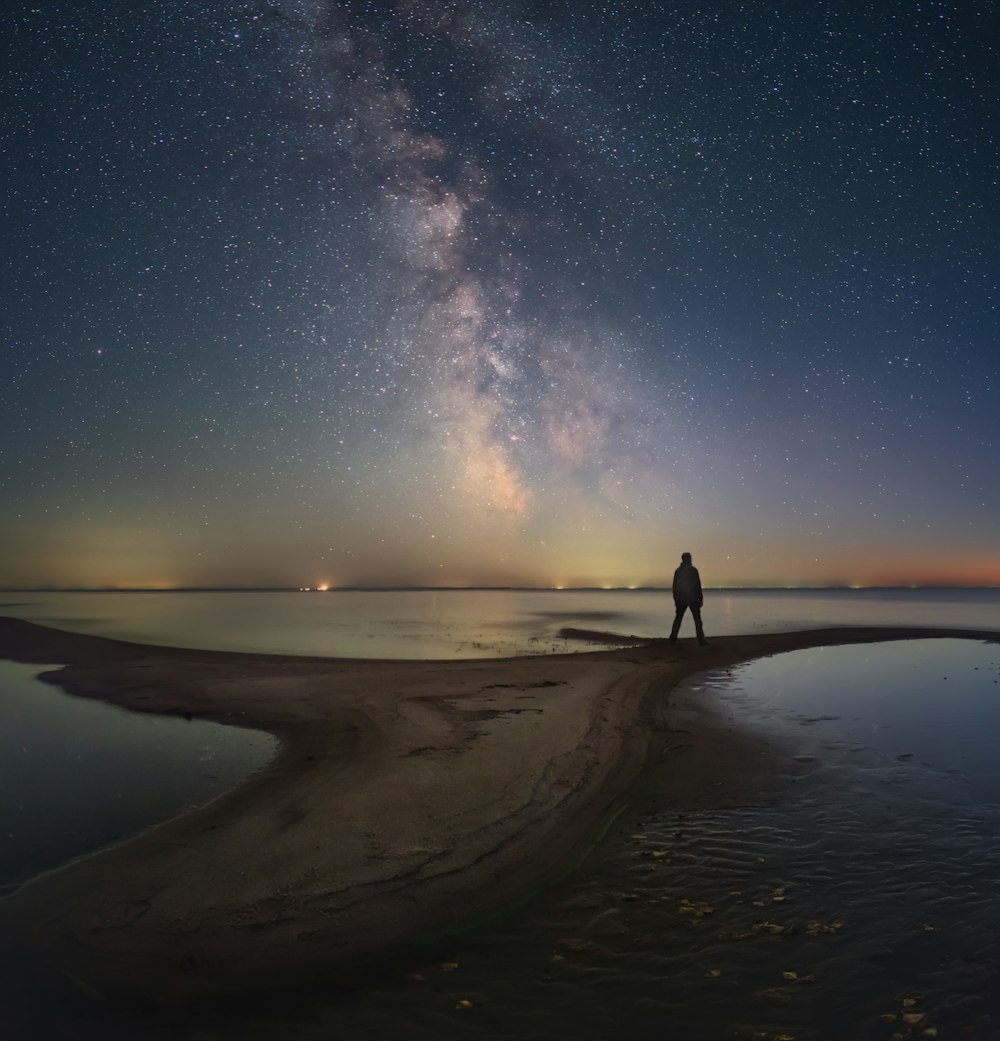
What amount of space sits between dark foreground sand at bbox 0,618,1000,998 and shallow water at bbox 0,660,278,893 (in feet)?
1.75

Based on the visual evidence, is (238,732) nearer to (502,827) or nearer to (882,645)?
(502,827)

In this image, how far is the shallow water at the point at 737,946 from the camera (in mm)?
4062

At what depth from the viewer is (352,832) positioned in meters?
6.86

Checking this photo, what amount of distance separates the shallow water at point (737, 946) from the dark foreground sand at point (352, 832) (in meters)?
0.52

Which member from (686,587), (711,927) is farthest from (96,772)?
(686,587)

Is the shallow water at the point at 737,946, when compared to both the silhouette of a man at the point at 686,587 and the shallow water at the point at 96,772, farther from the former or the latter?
the silhouette of a man at the point at 686,587

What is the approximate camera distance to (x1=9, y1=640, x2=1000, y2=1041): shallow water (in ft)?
13.3

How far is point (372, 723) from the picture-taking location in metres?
11.9

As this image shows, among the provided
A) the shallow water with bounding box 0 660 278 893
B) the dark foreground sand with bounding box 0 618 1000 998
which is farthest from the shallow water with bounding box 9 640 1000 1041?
the shallow water with bounding box 0 660 278 893

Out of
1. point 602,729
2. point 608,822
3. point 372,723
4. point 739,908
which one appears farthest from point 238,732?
point 739,908

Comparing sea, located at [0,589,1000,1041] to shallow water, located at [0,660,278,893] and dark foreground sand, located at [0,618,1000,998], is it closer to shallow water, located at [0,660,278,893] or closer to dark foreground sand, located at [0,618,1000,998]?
shallow water, located at [0,660,278,893]

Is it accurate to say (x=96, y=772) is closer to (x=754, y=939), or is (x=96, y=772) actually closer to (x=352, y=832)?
(x=352, y=832)

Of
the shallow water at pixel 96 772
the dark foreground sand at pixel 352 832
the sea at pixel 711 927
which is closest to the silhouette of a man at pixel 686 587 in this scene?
the dark foreground sand at pixel 352 832

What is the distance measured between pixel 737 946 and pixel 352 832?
388 cm
